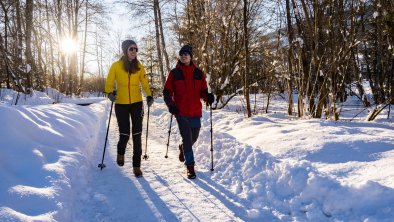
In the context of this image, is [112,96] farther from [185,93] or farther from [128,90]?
[185,93]

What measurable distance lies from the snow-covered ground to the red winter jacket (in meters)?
1.10

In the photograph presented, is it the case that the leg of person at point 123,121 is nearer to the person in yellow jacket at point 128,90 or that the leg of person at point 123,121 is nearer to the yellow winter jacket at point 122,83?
the person in yellow jacket at point 128,90

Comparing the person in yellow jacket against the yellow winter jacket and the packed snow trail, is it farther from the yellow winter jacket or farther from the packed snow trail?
the packed snow trail

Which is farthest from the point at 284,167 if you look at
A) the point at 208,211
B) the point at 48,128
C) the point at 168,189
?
the point at 48,128

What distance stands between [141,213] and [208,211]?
2.65 feet

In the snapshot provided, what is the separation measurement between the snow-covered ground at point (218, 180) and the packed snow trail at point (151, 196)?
13mm

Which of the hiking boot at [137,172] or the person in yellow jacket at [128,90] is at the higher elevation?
the person in yellow jacket at [128,90]

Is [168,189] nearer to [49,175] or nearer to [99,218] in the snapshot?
[99,218]

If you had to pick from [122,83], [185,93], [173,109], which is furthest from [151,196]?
[122,83]

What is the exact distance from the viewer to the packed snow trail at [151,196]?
4.24m

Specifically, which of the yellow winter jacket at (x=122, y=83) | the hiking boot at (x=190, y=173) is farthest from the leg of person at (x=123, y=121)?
the hiking boot at (x=190, y=173)

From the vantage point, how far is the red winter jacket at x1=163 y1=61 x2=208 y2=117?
594cm

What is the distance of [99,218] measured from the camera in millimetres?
4164

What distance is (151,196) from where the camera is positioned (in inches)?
194
